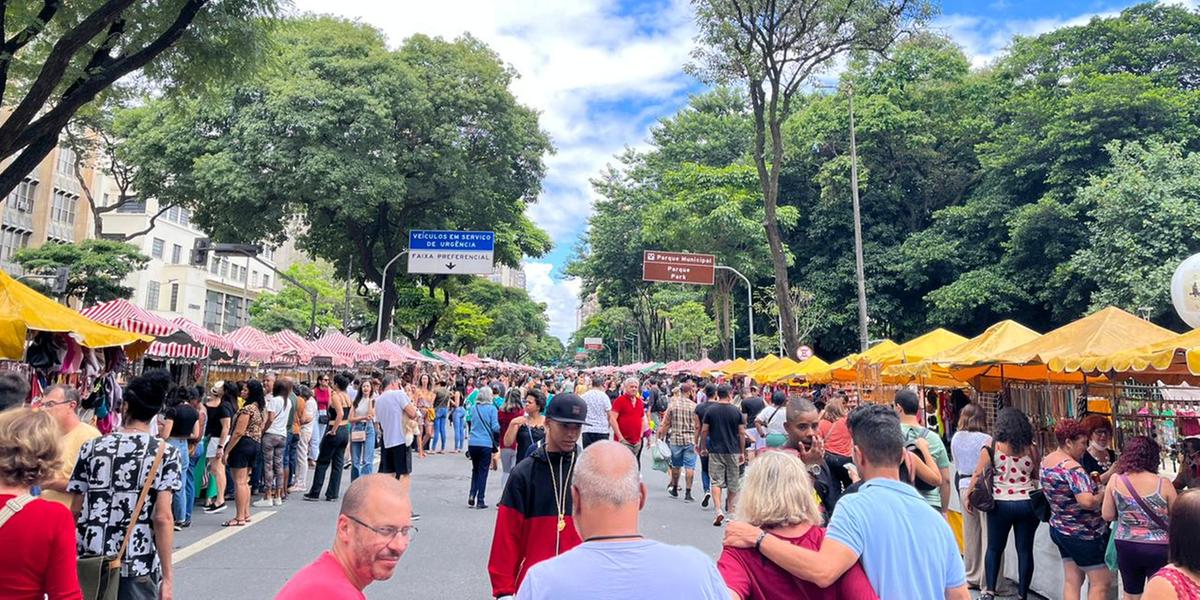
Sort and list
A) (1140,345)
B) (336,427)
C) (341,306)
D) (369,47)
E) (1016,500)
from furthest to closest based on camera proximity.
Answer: (341,306) → (369,47) → (336,427) → (1140,345) → (1016,500)

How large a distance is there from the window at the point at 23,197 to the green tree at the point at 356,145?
43.3 feet

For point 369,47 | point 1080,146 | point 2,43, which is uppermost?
point 369,47

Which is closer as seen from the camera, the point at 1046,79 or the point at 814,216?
the point at 1046,79

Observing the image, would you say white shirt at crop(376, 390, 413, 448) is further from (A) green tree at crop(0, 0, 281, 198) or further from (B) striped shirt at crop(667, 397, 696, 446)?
(A) green tree at crop(0, 0, 281, 198)

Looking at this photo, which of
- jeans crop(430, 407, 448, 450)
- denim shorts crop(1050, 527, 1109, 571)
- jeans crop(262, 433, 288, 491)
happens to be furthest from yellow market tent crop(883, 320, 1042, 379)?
jeans crop(430, 407, 448, 450)

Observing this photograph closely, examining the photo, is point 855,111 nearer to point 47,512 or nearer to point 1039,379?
point 1039,379

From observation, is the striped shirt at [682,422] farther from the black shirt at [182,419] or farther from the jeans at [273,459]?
the black shirt at [182,419]

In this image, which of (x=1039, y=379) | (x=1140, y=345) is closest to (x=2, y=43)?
(x=1140, y=345)

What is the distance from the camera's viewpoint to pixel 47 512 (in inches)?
107

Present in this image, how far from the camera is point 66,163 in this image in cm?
4144

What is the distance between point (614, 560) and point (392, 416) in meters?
8.06

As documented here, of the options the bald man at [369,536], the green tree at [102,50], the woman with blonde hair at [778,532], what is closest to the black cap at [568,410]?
the woman with blonde hair at [778,532]

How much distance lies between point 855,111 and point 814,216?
210 inches

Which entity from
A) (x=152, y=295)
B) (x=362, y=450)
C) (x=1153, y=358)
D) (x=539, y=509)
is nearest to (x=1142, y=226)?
(x=1153, y=358)
